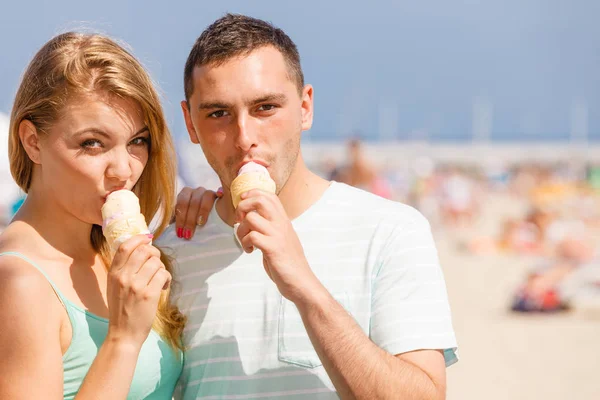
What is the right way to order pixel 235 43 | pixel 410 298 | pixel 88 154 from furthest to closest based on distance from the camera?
pixel 235 43 → pixel 410 298 → pixel 88 154

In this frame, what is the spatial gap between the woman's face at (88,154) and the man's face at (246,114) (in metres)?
0.32

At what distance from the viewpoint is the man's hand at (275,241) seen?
8.95 ft

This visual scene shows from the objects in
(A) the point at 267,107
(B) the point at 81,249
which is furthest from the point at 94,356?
(A) the point at 267,107

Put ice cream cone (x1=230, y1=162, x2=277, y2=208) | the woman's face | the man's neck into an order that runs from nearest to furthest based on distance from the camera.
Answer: the woman's face < ice cream cone (x1=230, y1=162, x2=277, y2=208) < the man's neck

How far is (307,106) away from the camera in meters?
3.54

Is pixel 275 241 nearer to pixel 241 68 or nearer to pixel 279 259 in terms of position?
pixel 279 259

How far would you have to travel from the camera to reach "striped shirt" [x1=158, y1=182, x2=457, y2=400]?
2998 millimetres

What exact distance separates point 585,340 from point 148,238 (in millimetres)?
9991

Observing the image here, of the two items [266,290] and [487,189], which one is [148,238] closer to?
[266,290]

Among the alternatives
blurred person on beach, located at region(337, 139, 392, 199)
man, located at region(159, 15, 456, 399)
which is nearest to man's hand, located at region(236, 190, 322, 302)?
man, located at region(159, 15, 456, 399)

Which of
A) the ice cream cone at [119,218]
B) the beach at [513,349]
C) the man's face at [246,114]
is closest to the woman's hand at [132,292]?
the ice cream cone at [119,218]

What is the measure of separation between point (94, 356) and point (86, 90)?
1.01 metres

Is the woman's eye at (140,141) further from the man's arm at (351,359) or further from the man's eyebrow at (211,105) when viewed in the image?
the man's arm at (351,359)

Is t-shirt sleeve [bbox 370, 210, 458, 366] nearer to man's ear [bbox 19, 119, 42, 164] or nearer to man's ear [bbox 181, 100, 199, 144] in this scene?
man's ear [bbox 181, 100, 199, 144]
